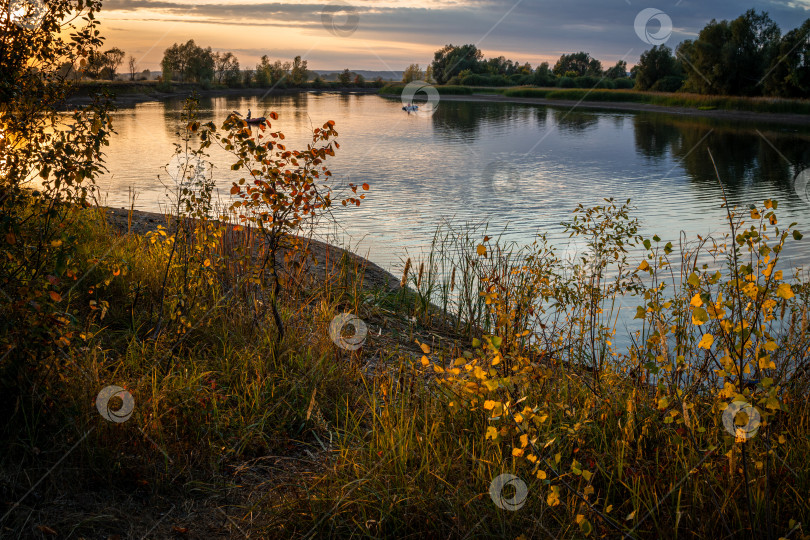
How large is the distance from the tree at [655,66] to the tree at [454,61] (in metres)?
47.5

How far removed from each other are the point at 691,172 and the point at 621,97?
45146mm

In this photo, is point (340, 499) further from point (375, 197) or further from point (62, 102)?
point (375, 197)

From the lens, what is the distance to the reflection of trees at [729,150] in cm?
1931

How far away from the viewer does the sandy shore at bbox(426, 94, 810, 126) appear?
40428 millimetres

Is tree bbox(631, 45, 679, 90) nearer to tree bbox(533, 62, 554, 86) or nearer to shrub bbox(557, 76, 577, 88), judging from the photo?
shrub bbox(557, 76, 577, 88)

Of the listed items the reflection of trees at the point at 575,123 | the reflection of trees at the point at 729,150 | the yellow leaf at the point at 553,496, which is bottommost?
the yellow leaf at the point at 553,496

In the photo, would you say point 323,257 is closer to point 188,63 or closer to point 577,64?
point 188,63

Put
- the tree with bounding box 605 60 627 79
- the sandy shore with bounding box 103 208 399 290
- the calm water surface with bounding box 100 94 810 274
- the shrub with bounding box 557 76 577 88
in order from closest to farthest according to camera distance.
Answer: the sandy shore with bounding box 103 208 399 290 < the calm water surface with bounding box 100 94 810 274 < the shrub with bounding box 557 76 577 88 < the tree with bounding box 605 60 627 79

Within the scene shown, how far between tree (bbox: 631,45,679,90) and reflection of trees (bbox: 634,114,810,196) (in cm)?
2138

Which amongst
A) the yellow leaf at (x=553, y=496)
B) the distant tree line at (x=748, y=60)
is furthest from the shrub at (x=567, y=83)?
the yellow leaf at (x=553, y=496)

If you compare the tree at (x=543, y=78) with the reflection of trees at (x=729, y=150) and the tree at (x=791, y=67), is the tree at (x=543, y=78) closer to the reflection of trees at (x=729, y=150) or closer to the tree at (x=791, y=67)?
the tree at (x=791, y=67)

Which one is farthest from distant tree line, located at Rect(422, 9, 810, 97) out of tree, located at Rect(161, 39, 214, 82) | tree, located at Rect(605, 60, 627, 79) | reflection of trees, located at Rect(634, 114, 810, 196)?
tree, located at Rect(161, 39, 214, 82)

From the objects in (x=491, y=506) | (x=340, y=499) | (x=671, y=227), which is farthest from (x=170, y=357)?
(x=671, y=227)

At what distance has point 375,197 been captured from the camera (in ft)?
48.3
